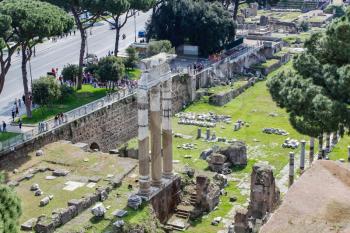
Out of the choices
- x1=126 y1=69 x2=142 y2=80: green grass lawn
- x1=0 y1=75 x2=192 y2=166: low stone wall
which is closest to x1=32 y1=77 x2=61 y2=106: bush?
x1=0 y1=75 x2=192 y2=166: low stone wall

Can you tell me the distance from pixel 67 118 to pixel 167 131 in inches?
360

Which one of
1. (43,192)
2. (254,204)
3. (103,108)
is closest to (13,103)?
(103,108)

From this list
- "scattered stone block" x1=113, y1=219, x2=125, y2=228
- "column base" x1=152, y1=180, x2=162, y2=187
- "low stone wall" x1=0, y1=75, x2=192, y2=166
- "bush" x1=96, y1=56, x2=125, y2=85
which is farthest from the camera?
"bush" x1=96, y1=56, x2=125, y2=85

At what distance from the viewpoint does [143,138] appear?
93.4 feet

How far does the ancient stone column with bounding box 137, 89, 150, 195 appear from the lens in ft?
92.5

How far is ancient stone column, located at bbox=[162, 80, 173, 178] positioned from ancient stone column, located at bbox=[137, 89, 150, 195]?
2183 millimetres

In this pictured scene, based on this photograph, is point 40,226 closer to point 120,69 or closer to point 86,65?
point 120,69

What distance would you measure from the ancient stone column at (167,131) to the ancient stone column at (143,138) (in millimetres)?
2183

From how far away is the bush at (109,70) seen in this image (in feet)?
144

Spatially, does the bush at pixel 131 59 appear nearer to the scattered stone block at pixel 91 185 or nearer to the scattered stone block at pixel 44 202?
the scattered stone block at pixel 91 185

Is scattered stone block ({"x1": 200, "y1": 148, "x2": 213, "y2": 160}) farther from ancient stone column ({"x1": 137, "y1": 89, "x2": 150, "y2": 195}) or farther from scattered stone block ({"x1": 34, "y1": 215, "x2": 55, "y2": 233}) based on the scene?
scattered stone block ({"x1": 34, "y1": 215, "x2": 55, "y2": 233})

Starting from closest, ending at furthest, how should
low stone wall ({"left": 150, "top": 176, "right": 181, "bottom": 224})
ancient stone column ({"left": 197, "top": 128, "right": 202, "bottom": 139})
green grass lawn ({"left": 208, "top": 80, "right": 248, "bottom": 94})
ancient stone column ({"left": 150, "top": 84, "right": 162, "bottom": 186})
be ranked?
ancient stone column ({"left": 150, "top": 84, "right": 162, "bottom": 186}) → low stone wall ({"left": 150, "top": 176, "right": 181, "bottom": 224}) → ancient stone column ({"left": 197, "top": 128, "right": 202, "bottom": 139}) → green grass lawn ({"left": 208, "top": 80, "right": 248, "bottom": 94})

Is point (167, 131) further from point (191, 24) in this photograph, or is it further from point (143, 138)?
point (191, 24)

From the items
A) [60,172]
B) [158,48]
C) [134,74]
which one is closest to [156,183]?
[60,172]
